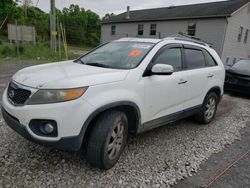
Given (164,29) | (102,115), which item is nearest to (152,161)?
(102,115)

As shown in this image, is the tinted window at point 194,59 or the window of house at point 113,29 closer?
the tinted window at point 194,59

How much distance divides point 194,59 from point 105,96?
2299mm

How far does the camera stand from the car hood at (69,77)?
238cm

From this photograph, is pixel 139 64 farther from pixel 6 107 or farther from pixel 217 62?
pixel 217 62

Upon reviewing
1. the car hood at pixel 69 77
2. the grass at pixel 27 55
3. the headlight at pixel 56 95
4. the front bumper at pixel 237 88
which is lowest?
→ the front bumper at pixel 237 88

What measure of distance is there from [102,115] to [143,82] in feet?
2.40

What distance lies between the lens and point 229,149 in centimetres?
371

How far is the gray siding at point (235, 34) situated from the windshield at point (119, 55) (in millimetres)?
16496

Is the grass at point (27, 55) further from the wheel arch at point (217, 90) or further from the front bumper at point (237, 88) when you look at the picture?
the wheel arch at point (217, 90)

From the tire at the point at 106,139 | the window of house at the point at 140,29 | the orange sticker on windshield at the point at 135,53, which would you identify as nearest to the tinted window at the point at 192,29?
the window of house at the point at 140,29

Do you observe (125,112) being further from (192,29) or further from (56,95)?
(192,29)

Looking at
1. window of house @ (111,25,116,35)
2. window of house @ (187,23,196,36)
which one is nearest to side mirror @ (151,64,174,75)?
window of house @ (187,23,196,36)

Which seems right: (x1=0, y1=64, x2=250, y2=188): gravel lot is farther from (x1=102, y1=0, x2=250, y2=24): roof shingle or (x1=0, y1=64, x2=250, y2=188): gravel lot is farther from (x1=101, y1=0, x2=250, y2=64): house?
(x1=102, y1=0, x2=250, y2=24): roof shingle

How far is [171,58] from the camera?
3615 millimetres
